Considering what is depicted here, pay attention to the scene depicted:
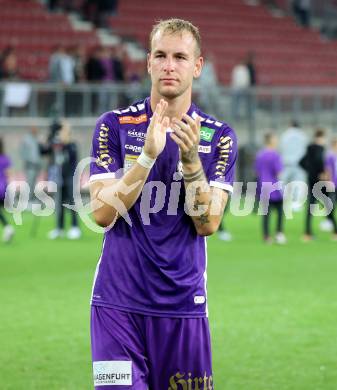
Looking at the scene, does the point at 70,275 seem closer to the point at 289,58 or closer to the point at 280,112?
the point at 280,112

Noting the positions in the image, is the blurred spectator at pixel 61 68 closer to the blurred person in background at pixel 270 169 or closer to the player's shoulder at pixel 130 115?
the blurred person in background at pixel 270 169

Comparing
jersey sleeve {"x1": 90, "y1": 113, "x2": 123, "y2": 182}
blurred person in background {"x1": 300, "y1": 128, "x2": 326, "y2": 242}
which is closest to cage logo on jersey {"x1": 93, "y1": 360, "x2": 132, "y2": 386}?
jersey sleeve {"x1": 90, "y1": 113, "x2": 123, "y2": 182}

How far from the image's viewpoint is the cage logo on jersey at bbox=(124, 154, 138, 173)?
5508 millimetres

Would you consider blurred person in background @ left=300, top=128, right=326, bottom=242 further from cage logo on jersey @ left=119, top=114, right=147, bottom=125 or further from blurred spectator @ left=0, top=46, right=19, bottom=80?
cage logo on jersey @ left=119, top=114, right=147, bottom=125

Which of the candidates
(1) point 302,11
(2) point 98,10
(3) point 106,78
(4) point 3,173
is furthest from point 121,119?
(1) point 302,11

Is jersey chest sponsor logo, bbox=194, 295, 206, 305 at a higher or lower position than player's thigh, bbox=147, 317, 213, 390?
higher

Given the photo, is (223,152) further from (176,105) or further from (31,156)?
(31,156)

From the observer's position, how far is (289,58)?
4128cm

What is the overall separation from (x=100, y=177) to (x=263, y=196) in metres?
17.8

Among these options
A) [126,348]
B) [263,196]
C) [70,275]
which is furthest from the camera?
[263,196]

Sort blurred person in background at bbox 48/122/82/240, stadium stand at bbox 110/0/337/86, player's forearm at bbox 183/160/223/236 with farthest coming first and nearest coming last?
1. stadium stand at bbox 110/0/337/86
2. blurred person in background at bbox 48/122/82/240
3. player's forearm at bbox 183/160/223/236

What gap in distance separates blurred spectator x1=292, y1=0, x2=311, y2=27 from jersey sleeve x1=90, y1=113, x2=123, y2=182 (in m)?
41.3

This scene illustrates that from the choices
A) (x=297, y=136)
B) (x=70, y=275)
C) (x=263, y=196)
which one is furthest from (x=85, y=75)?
(x=70, y=275)

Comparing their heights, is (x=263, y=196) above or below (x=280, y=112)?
below
